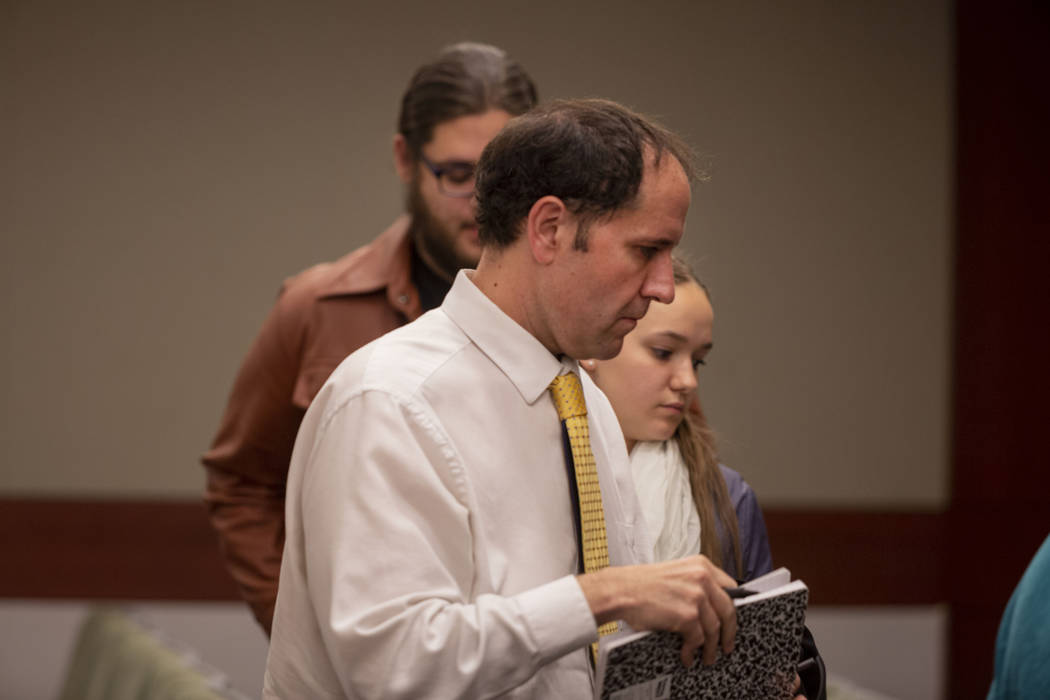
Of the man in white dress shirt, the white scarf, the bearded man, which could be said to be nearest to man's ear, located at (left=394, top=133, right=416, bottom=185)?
the bearded man

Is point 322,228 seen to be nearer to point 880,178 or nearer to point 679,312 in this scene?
point 880,178

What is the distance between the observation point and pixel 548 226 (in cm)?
133

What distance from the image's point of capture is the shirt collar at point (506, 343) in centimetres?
136

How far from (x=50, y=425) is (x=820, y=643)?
269 cm

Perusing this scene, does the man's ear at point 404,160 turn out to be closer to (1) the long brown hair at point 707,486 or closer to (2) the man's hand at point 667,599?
(1) the long brown hair at point 707,486

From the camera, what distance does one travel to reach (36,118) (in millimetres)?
4184

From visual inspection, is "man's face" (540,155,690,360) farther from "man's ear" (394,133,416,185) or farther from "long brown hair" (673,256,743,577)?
"man's ear" (394,133,416,185)

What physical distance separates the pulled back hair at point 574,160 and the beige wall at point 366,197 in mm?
2808

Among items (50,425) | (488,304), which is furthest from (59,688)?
(488,304)

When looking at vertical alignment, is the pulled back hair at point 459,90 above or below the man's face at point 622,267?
above

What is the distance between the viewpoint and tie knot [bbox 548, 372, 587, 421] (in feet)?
4.58

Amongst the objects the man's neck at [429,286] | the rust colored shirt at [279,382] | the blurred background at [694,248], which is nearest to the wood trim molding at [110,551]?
the blurred background at [694,248]

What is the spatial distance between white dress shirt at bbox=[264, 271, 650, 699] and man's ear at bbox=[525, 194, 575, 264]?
0.09 metres

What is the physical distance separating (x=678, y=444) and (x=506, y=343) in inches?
21.5
